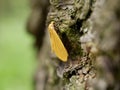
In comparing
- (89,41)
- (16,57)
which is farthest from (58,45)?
(16,57)

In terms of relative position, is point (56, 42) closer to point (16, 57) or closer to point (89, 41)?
point (89, 41)

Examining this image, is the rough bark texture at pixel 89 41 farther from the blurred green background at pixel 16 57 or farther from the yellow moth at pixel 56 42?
the blurred green background at pixel 16 57

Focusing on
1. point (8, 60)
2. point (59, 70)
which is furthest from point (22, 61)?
point (59, 70)

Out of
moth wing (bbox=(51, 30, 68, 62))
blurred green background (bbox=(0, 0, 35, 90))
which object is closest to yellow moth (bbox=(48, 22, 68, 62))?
moth wing (bbox=(51, 30, 68, 62))

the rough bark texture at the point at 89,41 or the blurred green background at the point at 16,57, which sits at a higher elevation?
the rough bark texture at the point at 89,41

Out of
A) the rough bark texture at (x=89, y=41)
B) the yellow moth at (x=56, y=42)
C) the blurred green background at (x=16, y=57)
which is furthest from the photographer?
the blurred green background at (x=16, y=57)

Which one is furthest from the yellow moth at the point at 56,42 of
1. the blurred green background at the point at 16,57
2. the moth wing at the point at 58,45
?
the blurred green background at the point at 16,57

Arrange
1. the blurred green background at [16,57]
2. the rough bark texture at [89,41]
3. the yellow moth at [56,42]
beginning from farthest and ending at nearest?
the blurred green background at [16,57] < the yellow moth at [56,42] < the rough bark texture at [89,41]

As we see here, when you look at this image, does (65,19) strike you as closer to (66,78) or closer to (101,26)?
(66,78)
